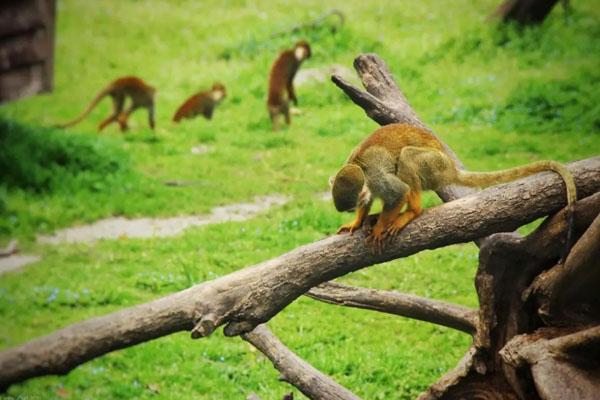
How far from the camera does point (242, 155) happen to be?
10.6 meters

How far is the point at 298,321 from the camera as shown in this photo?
6.76 metres

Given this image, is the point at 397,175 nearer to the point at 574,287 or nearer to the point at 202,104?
the point at 574,287

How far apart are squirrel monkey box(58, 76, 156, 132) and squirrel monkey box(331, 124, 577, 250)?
25.1 feet

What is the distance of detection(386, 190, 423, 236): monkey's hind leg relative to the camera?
404 cm

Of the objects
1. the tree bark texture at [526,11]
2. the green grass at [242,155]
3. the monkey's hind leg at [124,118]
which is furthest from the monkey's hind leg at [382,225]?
the tree bark texture at [526,11]

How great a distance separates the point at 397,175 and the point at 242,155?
6.32m

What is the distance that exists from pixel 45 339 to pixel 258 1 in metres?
13.9

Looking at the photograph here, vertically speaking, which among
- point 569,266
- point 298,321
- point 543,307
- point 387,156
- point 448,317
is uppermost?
point 387,156

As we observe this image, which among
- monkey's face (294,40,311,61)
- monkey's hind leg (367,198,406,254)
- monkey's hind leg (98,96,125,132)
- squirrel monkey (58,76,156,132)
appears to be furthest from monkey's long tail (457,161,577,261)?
monkey's hind leg (98,96,125,132)

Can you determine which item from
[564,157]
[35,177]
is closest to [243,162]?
[35,177]

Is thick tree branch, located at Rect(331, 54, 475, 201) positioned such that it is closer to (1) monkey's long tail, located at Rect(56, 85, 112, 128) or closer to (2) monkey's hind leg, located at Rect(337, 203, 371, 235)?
(2) monkey's hind leg, located at Rect(337, 203, 371, 235)

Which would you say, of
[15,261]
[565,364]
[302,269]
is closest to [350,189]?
[302,269]

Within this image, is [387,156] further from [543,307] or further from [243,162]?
[243,162]

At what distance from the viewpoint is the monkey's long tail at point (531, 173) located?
378 cm
